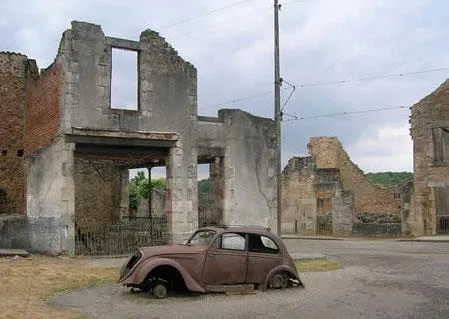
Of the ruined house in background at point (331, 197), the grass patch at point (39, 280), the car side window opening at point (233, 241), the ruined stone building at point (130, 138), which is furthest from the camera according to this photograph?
the ruined house in background at point (331, 197)

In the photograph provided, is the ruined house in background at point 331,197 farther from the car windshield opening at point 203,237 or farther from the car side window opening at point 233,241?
the car side window opening at point 233,241

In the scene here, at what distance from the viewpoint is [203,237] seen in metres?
12.2

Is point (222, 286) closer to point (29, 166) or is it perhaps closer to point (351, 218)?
point (29, 166)

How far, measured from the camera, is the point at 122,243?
1873 cm

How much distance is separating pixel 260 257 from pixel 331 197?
26735 millimetres

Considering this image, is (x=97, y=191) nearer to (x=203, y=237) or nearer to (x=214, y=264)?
(x=203, y=237)

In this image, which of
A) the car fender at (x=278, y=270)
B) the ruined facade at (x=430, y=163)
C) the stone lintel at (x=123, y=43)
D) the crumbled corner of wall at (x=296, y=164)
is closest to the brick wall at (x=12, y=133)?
the stone lintel at (x=123, y=43)

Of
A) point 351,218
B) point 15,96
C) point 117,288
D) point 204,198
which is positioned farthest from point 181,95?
point 351,218

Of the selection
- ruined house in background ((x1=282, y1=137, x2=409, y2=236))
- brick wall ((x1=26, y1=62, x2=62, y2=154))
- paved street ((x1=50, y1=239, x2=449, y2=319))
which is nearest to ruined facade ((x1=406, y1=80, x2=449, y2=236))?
ruined house in background ((x1=282, y1=137, x2=409, y2=236))

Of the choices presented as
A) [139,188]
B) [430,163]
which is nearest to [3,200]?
[139,188]

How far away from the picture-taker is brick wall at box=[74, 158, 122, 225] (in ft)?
86.5

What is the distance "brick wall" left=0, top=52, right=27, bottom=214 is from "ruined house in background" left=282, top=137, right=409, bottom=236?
67.1 ft

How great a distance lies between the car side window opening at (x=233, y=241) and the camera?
1189 cm

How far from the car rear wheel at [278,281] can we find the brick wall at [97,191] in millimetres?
15157
